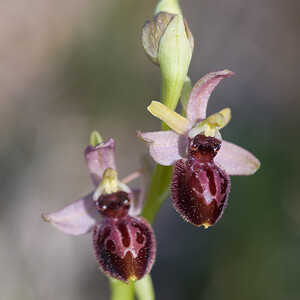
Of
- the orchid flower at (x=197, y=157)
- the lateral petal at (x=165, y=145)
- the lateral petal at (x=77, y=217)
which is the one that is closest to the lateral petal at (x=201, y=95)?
the orchid flower at (x=197, y=157)

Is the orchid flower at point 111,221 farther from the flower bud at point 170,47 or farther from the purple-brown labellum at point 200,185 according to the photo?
the flower bud at point 170,47

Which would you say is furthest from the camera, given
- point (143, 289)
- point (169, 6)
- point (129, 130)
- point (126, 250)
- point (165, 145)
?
point (129, 130)

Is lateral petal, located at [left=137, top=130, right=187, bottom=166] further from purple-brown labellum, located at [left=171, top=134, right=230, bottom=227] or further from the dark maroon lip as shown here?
the dark maroon lip

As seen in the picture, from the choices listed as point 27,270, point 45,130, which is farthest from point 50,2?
point 27,270

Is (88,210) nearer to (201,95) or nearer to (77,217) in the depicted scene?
(77,217)

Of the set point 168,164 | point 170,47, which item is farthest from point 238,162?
point 170,47

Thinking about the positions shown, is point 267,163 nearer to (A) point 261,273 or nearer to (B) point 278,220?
(B) point 278,220

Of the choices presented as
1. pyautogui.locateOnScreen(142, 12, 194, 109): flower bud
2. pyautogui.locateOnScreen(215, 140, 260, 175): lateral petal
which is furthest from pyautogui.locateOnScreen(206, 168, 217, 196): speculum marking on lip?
pyautogui.locateOnScreen(142, 12, 194, 109): flower bud
